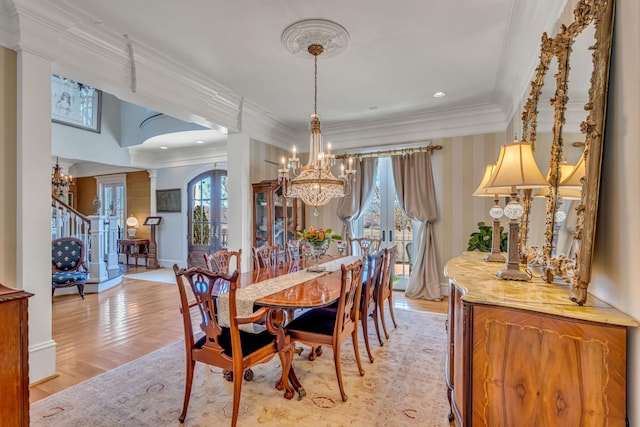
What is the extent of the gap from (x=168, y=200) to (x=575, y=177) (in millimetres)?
8330

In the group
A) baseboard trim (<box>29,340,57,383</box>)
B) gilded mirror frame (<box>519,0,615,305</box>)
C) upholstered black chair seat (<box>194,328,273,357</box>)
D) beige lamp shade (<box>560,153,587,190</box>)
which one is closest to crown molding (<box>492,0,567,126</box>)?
gilded mirror frame (<box>519,0,615,305</box>)

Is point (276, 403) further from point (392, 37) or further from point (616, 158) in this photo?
point (392, 37)

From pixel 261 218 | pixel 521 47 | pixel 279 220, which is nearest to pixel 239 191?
pixel 261 218

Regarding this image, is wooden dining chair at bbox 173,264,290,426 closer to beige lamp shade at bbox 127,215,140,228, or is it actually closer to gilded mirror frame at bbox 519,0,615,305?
gilded mirror frame at bbox 519,0,615,305

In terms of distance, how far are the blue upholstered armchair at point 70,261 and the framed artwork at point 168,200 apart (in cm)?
282

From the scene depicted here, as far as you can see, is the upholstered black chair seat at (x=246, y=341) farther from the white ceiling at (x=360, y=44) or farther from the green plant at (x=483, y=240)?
the green plant at (x=483, y=240)

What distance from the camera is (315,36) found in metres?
2.87

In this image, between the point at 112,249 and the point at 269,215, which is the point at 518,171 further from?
the point at 112,249

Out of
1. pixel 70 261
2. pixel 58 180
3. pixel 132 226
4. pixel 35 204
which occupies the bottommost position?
pixel 70 261

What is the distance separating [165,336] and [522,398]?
3.34 meters

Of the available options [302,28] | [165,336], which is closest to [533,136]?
[302,28]

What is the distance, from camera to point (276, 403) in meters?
2.24

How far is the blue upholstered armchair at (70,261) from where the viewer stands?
497 cm

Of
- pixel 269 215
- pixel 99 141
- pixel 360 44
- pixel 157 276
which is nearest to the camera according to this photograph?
pixel 360 44
